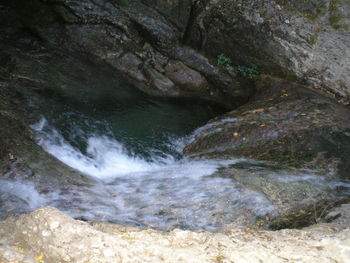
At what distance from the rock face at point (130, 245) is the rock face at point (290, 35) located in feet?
18.1

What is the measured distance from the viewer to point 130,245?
7.61 ft

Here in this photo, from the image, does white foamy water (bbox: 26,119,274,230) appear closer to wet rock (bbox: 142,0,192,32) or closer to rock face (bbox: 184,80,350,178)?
rock face (bbox: 184,80,350,178)

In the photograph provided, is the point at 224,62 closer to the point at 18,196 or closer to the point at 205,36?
the point at 205,36

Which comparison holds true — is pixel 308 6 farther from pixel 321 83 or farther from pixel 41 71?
pixel 41 71

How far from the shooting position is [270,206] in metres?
4.12

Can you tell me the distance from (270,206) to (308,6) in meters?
5.56

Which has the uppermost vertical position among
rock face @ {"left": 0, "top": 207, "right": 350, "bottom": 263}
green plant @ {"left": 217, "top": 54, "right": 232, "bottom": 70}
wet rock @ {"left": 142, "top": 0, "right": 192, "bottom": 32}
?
wet rock @ {"left": 142, "top": 0, "right": 192, "bottom": 32}

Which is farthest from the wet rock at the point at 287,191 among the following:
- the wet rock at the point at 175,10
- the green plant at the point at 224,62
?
the wet rock at the point at 175,10

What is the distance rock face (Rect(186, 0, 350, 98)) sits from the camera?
741cm

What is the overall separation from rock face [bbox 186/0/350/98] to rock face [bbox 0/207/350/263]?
18.1 ft

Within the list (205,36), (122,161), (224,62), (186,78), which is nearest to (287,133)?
(122,161)

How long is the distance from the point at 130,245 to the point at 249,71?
6361mm

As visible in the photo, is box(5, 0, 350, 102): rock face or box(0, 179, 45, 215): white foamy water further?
box(5, 0, 350, 102): rock face

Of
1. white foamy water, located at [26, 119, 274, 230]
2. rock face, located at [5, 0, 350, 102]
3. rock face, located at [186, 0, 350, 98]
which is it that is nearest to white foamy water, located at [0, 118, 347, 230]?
white foamy water, located at [26, 119, 274, 230]
